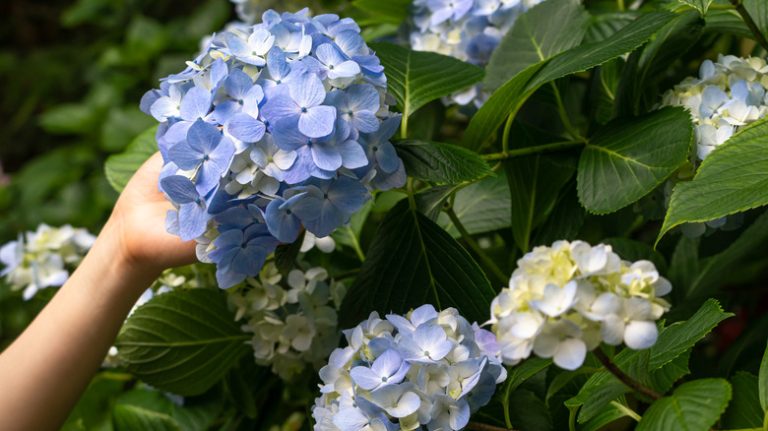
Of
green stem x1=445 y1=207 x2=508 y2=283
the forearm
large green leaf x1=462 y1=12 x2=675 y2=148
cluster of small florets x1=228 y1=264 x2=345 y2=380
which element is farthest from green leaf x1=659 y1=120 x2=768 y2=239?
the forearm

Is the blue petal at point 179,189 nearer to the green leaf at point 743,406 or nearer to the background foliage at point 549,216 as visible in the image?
the background foliage at point 549,216

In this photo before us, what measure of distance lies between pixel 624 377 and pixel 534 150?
0.96 feet

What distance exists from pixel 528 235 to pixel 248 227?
289mm

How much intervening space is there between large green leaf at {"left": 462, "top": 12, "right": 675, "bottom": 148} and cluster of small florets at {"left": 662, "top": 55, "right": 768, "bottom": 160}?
0.07 m

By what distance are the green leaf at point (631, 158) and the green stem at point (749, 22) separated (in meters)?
0.09

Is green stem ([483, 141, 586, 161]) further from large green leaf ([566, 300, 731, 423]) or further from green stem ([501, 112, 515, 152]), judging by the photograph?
large green leaf ([566, 300, 731, 423])

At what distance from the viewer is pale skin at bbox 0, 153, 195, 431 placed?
0.74 metres

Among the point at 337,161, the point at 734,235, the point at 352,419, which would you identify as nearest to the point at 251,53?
the point at 337,161

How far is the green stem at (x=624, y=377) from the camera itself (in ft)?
1.61

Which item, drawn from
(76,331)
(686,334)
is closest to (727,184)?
(686,334)

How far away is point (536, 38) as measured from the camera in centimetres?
82

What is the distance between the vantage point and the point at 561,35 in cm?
80

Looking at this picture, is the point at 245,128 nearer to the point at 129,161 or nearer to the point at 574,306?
the point at 574,306

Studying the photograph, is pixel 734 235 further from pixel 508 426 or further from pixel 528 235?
pixel 508 426
